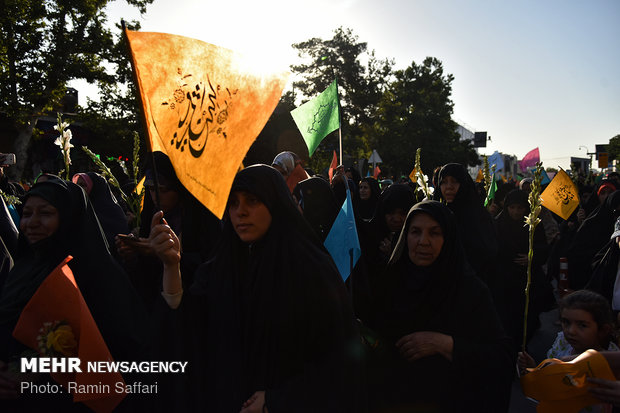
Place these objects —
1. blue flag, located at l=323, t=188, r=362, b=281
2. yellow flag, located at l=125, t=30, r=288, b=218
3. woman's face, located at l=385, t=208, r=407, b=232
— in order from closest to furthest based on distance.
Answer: yellow flag, located at l=125, t=30, r=288, b=218 → blue flag, located at l=323, t=188, r=362, b=281 → woman's face, located at l=385, t=208, r=407, b=232

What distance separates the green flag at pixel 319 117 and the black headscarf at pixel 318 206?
1598mm

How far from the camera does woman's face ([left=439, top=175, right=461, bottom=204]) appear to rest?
15.2 feet

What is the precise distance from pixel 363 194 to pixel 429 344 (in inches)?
208

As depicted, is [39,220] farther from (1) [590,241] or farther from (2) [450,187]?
(1) [590,241]

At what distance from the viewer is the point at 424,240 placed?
8.20 ft

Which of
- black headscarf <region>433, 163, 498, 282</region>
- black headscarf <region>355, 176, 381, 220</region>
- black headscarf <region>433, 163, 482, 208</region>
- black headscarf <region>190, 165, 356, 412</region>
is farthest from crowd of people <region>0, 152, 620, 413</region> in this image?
black headscarf <region>355, 176, 381, 220</region>

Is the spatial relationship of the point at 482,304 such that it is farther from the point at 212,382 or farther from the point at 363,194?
the point at 363,194

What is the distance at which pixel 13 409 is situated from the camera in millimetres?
2387

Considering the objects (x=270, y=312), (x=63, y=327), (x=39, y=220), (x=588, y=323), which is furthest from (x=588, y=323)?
(x=39, y=220)

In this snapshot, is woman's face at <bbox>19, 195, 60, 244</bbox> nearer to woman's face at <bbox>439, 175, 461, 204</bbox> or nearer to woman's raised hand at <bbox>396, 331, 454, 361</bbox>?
woman's raised hand at <bbox>396, 331, 454, 361</bbox>

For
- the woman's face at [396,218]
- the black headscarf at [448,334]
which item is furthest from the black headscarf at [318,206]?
the black headscarf at [448,334]

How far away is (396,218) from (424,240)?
2.02m

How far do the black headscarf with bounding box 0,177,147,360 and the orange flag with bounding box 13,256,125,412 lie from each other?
246mm
